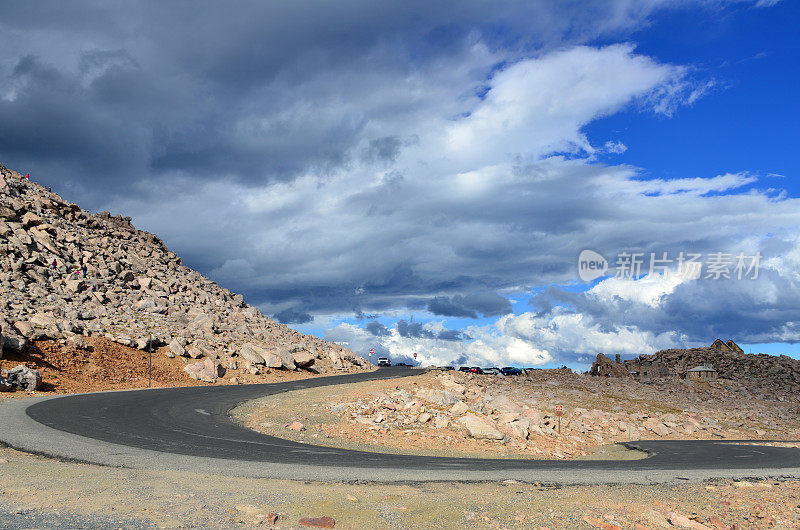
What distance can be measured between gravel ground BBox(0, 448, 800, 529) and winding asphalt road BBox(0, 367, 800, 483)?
1288 millimetres

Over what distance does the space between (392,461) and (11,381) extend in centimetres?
2522

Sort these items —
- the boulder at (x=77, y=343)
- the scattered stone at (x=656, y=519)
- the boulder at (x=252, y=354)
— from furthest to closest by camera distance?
the boulder at (x=252, y=354) → the boulder at (x=77, y=343) → the scattered stone at (x=656, y=519)

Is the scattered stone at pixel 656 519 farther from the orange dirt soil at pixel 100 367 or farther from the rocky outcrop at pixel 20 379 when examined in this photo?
the rocky outcrop at pixel 20 379

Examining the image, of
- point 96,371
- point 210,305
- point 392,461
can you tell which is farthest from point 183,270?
point 392,461

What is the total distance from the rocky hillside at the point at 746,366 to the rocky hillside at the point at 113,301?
43.8m

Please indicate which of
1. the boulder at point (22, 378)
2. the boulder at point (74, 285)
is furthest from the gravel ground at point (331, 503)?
the boulder at point (74, 285)

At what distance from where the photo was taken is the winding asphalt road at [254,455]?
13688 mm

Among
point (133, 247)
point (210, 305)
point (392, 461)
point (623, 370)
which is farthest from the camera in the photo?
point (133, 247)

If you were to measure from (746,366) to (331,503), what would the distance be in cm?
7268

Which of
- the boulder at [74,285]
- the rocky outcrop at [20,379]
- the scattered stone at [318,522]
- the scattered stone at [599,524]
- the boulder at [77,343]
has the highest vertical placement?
the boulder at [74,285]

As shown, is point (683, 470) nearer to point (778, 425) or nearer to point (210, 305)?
point (778, 425)

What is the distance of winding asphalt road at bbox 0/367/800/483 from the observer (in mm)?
13688

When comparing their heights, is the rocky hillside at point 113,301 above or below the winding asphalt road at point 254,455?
above

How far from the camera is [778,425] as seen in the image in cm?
3781
